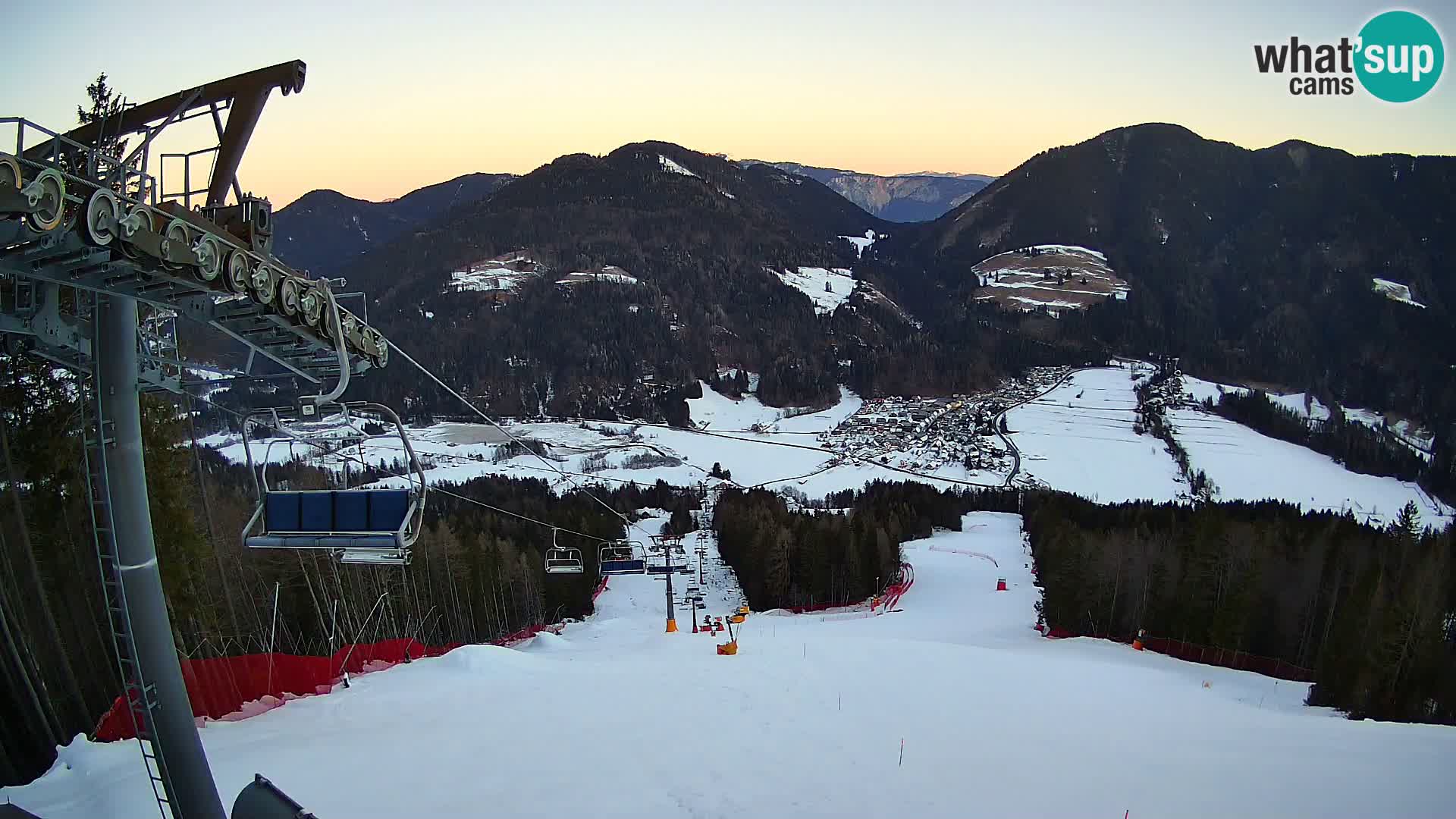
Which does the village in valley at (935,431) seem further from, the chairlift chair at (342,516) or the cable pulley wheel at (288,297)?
the cable pulley wheel at (288,297)

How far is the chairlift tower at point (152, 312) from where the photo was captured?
5.25 metres

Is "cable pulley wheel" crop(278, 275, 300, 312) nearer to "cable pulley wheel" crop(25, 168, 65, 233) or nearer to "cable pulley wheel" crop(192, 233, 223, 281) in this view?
"cable pulley wheel" crop(192, 233, 223, 281)

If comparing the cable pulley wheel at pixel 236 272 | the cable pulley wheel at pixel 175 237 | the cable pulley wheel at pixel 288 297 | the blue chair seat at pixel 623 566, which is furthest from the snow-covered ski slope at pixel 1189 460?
the cable pulley wheel at pixel 175 237

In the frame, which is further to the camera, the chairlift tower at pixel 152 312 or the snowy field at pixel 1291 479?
the snowy field at pixel 1291 479

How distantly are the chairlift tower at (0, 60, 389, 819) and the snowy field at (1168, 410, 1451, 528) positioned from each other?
287 ft

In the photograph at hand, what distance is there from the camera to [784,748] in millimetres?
10047

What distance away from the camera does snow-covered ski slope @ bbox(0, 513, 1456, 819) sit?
8336 millimetres

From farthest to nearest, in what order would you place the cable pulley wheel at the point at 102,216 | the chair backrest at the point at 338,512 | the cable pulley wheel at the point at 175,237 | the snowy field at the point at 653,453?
the snowy field at the point at 653,453
the chair backrest at the point at 338,512
the cable pulley wheel at the point at 175,237
the cable pulley wheel at the point at 102,216

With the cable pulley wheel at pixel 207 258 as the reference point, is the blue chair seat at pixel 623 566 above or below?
below

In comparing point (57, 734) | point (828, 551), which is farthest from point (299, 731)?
point (828, 551)

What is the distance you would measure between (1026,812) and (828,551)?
120 ft

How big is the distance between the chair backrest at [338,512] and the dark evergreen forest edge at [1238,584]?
17064 millimetres

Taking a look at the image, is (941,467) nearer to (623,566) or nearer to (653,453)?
(653,453)

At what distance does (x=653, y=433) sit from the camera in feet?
398
